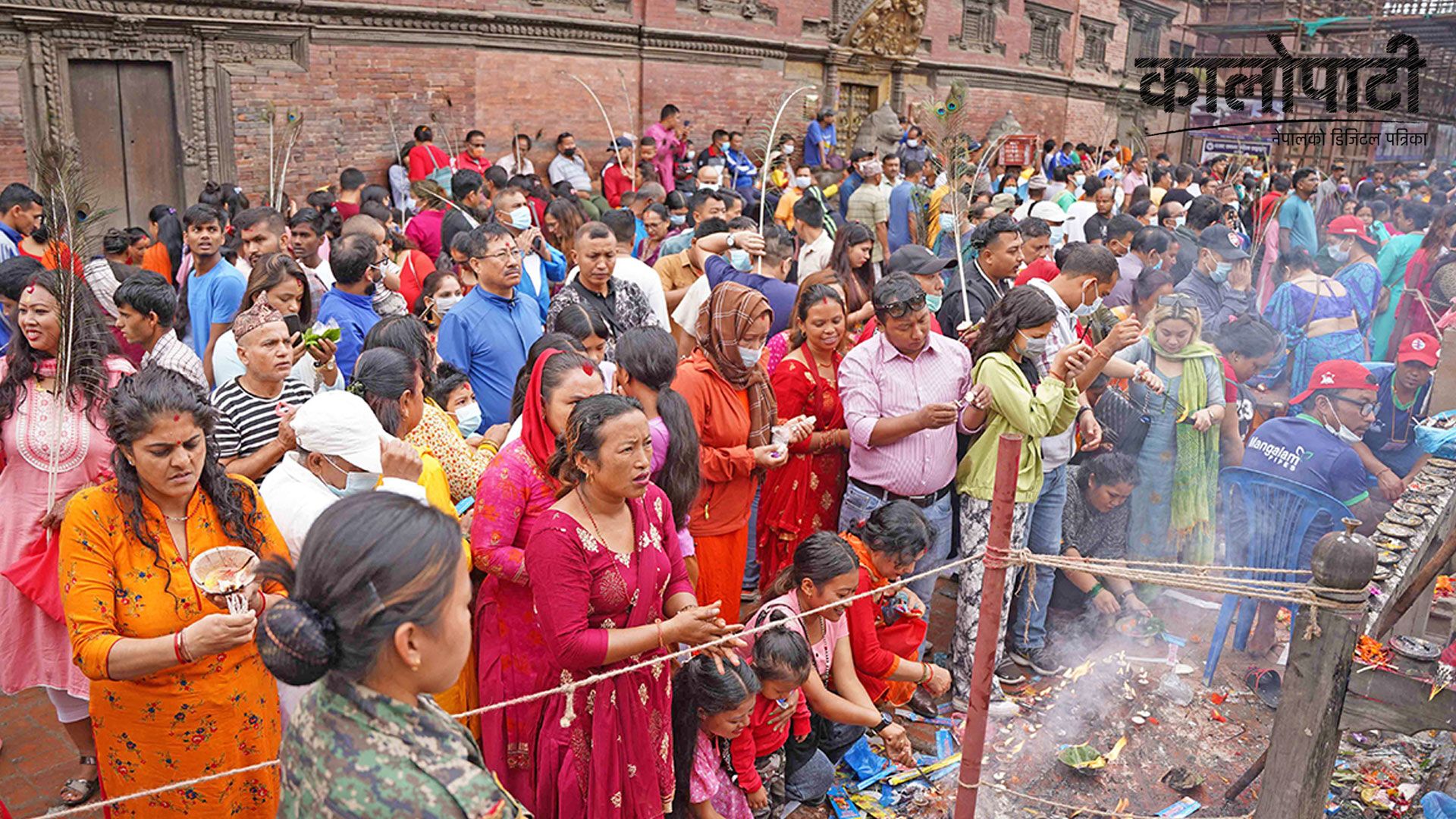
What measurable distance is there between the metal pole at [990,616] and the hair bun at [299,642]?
1.90 metres

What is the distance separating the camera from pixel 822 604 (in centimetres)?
373

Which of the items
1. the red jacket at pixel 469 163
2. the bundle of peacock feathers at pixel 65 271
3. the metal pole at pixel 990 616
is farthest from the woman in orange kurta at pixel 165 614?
the red jacket at pixel 469 163

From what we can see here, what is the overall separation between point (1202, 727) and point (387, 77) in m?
11.0

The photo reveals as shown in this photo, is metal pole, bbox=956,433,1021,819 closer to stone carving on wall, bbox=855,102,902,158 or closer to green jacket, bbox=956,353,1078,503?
green jacket, bbox=956,353,1078,503

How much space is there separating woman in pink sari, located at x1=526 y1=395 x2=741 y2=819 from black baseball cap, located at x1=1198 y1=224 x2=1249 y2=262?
18.1 feet

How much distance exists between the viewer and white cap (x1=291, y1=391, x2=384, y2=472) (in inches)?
117

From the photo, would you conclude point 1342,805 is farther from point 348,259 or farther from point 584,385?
point 348,259

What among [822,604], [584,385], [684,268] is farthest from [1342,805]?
[684,268]

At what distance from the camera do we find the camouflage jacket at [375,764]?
5.32 ft

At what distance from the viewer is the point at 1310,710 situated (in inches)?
111

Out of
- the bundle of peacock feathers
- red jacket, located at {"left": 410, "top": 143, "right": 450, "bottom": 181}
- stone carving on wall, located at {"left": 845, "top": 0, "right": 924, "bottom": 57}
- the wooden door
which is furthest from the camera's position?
stone carving on wall, located at {"left": 845, "top": 0, "right": 924, "bottom": 57}

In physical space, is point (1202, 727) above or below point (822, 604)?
below

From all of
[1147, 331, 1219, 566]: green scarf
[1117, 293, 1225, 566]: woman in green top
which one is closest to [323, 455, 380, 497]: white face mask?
[1117, 293, 1225, 566]: woman in green top

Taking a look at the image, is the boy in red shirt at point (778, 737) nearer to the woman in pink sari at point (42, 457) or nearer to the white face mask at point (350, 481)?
the white face mask at point (350, 481)
